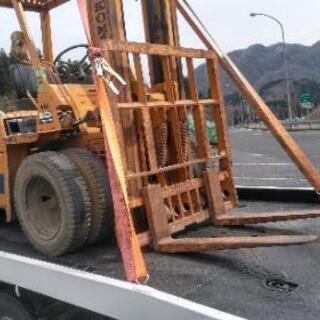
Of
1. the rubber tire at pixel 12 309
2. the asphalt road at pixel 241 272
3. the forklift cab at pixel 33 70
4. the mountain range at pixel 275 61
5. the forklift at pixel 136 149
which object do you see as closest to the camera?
the asphalt road at pixel 241 272

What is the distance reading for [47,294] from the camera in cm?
266

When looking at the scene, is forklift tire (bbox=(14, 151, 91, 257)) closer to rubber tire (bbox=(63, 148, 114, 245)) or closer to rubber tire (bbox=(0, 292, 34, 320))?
rubber tire (bbox=(63, 148, 114, 245))

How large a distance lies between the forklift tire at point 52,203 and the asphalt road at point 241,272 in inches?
5.0

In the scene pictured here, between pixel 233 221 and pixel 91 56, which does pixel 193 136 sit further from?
pixel 91 56

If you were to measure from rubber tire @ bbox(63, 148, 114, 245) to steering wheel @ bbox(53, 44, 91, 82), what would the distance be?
4.19ft

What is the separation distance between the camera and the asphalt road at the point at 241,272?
2.71 meters

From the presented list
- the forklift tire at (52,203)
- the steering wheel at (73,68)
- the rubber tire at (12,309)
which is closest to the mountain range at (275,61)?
the steering wheel at (73,68)

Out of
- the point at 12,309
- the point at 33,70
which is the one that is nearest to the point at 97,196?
the point at 12,309

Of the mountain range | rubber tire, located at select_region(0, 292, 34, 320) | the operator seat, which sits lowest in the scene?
rubber tire, located at select_region(0, 292, 34, 320)

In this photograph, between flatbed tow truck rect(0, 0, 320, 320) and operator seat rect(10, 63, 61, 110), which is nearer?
flatbed tow truck rect(0, 0, 320, 320)

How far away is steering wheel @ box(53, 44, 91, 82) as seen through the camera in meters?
5.07

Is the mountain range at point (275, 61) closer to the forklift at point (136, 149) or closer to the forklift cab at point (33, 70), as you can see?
the forklift cab at point (33, 70)

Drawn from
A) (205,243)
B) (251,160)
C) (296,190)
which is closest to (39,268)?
(205,243)

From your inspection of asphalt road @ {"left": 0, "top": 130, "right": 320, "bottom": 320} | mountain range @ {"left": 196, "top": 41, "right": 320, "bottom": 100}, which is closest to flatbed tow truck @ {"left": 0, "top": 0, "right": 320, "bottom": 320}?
asphalt road @ {"left": 0, "top": 130, "right": 320, "bottom": 320}
